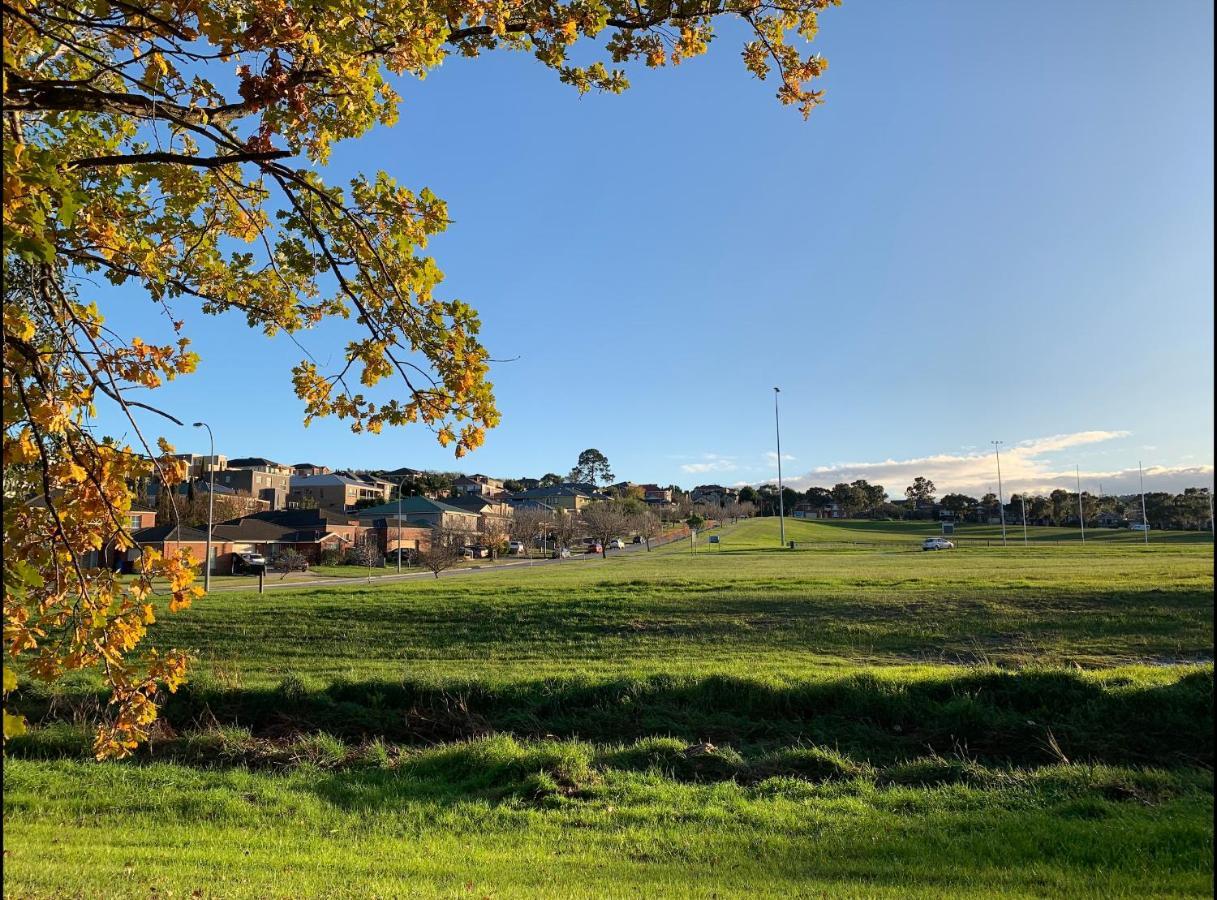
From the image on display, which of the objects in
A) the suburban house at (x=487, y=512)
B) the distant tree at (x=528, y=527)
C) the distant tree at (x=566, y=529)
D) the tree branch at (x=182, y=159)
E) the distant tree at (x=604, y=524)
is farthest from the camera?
the distant tree at (x=566, y=529)

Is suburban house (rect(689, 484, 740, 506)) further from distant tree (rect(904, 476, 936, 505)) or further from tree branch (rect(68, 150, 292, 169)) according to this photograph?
tree branch (rect(68, 150, 292, 169))

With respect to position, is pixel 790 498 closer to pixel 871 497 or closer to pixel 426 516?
pixel 871 497

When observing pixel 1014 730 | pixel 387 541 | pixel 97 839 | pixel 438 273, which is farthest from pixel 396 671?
pixel 387 541

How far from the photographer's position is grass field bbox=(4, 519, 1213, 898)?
6.37m

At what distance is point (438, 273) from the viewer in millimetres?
5219

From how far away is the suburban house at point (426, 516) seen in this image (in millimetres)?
78000

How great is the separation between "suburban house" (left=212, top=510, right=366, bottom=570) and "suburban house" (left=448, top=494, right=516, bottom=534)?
41.9 ft

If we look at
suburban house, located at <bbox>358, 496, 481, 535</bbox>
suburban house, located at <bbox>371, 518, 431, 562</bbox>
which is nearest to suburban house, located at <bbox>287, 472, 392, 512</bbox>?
suburban house, located at <bbox>358, 496, 481, 535</bbox>

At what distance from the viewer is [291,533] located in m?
64.8

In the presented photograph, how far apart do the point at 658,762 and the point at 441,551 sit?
37.6 metres

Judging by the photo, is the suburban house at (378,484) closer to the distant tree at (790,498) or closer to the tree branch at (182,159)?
the distant tree at (790,498)

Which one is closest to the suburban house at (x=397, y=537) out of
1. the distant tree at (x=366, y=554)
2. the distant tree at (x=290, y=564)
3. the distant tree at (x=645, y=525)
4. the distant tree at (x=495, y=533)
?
the distant tree at (x=366, y=554)

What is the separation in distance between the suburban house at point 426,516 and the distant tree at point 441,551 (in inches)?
279

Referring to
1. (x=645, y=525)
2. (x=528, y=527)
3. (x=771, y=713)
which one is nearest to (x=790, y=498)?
(x=645, y=525)
